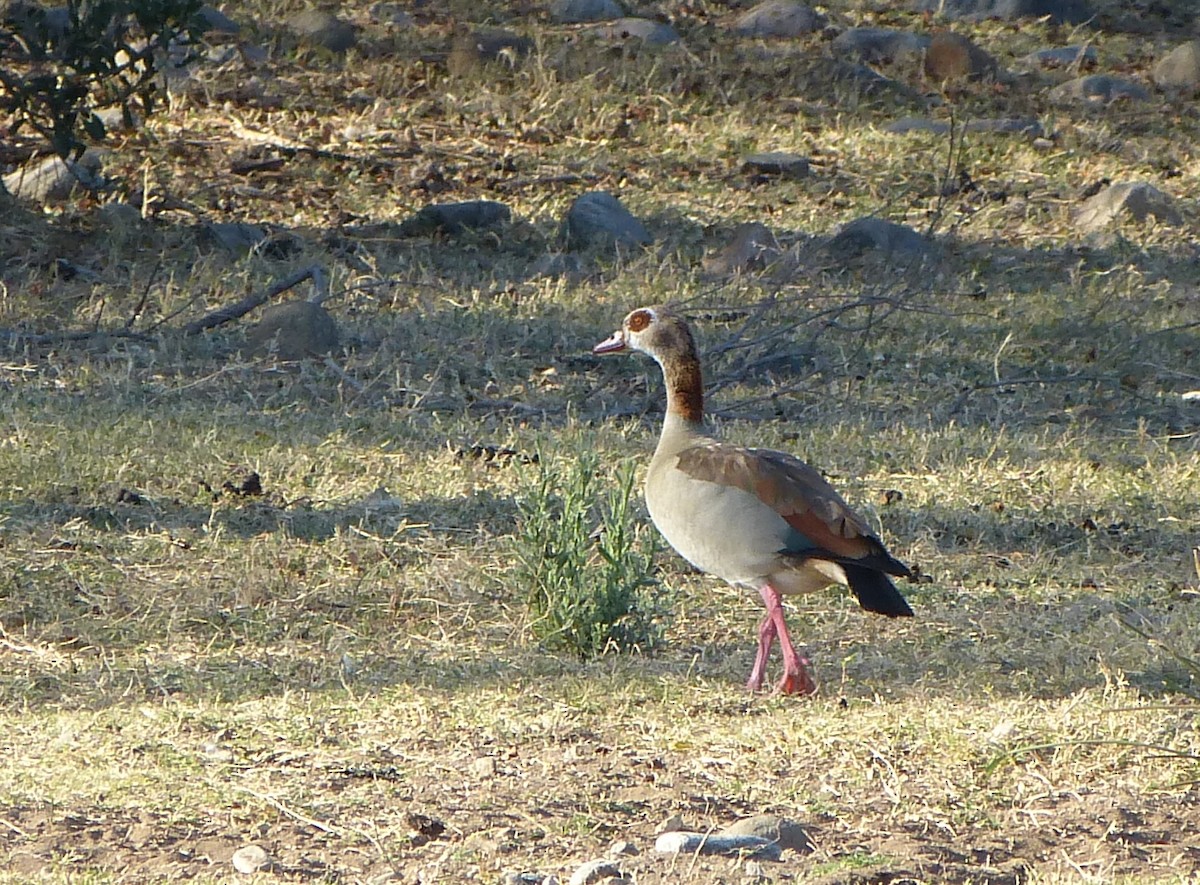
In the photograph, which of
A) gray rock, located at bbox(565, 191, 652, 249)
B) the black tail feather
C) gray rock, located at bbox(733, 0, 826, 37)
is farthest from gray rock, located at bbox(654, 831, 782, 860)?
gray rock, located at bbox(733, 0, 826, 37)

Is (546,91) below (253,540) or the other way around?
the other way around

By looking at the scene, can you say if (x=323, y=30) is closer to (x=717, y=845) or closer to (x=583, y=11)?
(x=583, y=11)

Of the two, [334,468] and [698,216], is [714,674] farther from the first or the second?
[698,216]

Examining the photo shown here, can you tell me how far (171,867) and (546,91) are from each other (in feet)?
33.4

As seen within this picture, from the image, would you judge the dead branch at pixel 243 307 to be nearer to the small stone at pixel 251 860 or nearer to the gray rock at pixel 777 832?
the small stone at pixel 251 860

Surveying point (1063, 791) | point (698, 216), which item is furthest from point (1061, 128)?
point (1063, 791)

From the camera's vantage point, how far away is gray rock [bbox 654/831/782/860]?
11.3ft

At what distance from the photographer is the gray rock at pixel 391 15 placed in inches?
575

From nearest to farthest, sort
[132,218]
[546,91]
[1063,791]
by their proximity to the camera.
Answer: [1063,791] < [132,218] < [546,91]

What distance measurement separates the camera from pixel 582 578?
492 cm

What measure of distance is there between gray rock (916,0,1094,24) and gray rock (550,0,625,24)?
9.60 ft

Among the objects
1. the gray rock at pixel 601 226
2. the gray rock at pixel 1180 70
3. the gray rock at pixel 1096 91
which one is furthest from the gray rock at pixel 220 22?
the gray rock at pixel 1180 70

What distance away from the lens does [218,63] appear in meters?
13.2

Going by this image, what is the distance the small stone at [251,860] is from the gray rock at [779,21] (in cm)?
1254
